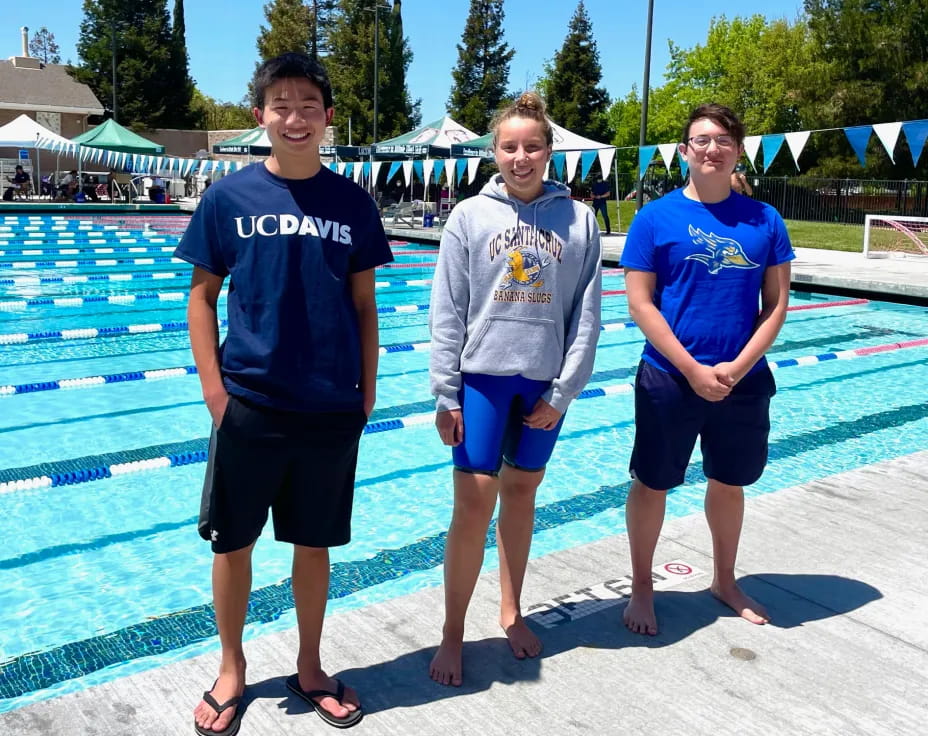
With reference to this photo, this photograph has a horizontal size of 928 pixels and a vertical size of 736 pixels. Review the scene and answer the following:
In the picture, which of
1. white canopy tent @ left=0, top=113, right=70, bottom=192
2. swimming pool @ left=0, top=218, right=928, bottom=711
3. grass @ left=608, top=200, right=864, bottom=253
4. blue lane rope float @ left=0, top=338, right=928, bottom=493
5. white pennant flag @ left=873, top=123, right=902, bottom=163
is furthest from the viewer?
white canopy tent @ left=0, top=113, right=70, bottom=192

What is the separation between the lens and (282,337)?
2172 millimetres

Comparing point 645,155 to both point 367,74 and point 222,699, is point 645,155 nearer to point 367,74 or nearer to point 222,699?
point 222,699

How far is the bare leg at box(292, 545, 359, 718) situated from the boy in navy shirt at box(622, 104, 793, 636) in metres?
1.03

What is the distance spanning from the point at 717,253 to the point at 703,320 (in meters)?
0.21

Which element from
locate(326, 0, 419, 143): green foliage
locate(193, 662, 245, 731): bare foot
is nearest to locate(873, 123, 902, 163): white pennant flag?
locate(193, 662, 245, 731): bare foot

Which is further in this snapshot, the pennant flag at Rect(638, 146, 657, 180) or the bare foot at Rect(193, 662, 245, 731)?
the pennant flag at Rect(638, 146, 657, 180)

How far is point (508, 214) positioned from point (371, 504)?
2627mm

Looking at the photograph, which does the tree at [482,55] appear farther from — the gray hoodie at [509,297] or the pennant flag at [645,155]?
the gray hoodie at [509,297]

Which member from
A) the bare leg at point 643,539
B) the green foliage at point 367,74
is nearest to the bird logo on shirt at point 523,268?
the bare leg at point 643,539

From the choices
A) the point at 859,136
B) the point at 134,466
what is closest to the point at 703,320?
the point at 134,466

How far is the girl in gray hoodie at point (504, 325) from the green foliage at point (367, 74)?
5272 centimetres

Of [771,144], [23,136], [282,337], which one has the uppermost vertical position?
[23,136]

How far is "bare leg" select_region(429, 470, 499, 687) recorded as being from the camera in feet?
8.21

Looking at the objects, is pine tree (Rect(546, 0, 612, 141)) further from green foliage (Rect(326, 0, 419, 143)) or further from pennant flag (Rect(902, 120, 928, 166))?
pennant flag (Rect(902, 120, 928, 166))
